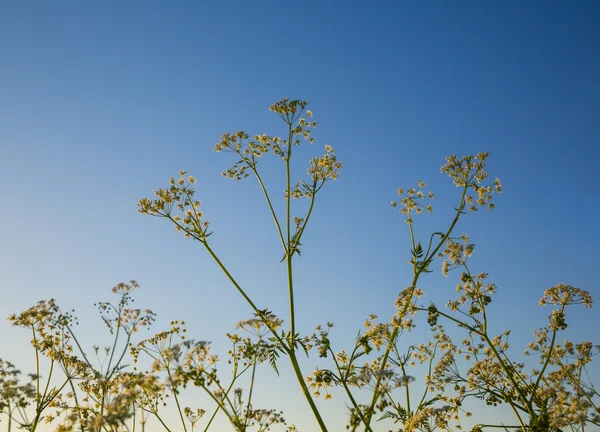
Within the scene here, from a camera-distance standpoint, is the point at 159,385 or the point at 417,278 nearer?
the point at 159,385

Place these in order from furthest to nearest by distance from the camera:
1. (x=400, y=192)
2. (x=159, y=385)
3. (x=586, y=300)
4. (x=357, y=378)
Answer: (x=400, y=192)
(x=586, y=300)
(x=357, y=378)
(x=159, y=385)

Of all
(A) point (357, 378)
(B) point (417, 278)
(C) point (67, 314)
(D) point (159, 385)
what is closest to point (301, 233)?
(B) point (417, 278)

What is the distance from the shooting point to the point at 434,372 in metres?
9.70

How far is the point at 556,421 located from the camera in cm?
641

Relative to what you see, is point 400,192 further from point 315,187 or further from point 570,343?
point 570,343

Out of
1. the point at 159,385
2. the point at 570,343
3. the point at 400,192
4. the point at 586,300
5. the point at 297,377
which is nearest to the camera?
the point at 159,385

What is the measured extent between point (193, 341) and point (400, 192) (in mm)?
6010

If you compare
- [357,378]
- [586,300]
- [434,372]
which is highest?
[586,300]

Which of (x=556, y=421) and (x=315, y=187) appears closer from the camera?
(x=556, y=421)

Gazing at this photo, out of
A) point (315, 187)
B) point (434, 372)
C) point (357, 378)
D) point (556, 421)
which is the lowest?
point (556, 421)

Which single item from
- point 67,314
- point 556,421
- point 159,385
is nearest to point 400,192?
point 556,421

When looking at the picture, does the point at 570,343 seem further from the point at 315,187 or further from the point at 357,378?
the point at 315,187

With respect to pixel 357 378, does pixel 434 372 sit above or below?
above

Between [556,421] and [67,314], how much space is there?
33.1ft
